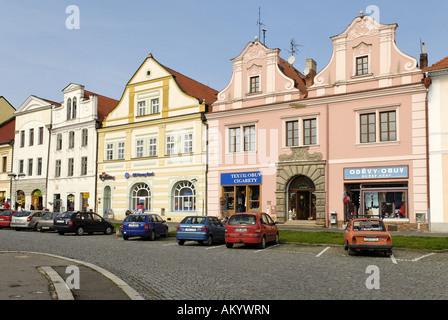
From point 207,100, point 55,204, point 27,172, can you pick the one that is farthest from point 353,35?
point 27,172

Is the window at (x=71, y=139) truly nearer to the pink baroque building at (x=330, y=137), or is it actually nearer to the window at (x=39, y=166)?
the window at (x=39, y=166)

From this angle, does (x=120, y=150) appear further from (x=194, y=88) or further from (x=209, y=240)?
(x=209, y=240)

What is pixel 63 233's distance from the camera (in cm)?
2862

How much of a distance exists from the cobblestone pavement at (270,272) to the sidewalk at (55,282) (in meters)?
0.51

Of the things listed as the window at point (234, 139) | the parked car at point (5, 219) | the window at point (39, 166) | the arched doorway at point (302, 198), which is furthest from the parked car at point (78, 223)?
the window at point (39, 166)

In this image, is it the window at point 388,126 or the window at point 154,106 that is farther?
the window at point 154,106

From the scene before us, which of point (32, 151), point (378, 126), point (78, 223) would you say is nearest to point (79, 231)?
point (78, 223)

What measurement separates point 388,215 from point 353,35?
1180 cm

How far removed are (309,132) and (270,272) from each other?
19.5m

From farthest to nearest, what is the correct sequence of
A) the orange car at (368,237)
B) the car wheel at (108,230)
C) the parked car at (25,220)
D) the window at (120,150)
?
the window at (120,150) → the parked car at (25,220) → the car wheel at (108,230) → the orange car at (368,237)

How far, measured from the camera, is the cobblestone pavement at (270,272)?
9477 millimetres

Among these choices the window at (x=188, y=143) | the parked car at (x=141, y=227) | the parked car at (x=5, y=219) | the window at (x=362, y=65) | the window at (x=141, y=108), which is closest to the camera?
the parked car at (x=141, y=227)

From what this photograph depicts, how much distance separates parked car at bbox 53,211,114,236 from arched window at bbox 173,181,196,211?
827cm

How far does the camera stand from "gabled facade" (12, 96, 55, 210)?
160 ft
